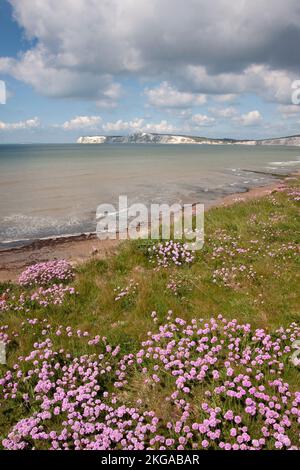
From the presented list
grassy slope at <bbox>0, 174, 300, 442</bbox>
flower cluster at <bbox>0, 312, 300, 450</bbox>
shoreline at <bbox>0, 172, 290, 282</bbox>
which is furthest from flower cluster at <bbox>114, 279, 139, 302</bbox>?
shoreline at <bbox>0, 172, 290, 282</bbox>

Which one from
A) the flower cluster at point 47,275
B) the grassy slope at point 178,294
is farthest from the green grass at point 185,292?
the flower cluster at point 47,275

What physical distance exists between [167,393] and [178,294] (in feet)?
13.6

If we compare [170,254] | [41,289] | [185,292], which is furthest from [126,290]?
[170,254]

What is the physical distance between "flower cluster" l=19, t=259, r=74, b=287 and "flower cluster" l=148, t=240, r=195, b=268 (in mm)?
3377

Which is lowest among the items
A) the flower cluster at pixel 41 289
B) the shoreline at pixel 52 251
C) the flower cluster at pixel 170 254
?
the shoreline at pixel 52 251

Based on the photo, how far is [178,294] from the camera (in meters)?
10.2

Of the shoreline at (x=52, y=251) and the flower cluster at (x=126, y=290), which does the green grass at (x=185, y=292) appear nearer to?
the flower cluster at (x=126, y=290)

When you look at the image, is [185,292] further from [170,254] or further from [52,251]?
[52,251]

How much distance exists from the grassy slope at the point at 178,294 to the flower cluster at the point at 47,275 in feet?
1.74

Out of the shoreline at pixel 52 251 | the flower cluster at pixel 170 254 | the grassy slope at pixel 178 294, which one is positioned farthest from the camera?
the shoreline at pixel 52 251

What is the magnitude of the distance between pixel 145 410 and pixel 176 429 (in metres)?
0.83

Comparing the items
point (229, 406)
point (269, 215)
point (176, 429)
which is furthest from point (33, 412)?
point (269, 215)

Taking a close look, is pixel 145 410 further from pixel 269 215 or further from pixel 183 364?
pixel 269 215

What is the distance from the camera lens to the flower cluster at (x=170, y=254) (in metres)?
12.4
